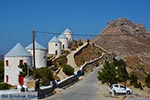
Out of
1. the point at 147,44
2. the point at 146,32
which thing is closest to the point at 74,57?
the point at 147,44

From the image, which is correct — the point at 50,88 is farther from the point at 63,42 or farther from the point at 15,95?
the point at 63,42

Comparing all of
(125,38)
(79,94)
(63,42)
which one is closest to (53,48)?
(63,42)

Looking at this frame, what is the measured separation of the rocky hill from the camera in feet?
381

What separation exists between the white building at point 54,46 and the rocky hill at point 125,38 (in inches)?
1335

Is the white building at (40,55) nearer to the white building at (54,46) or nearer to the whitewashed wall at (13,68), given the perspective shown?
the whitewashed wall at (13,68)

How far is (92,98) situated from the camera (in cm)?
3097

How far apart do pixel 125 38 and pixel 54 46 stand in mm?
58262

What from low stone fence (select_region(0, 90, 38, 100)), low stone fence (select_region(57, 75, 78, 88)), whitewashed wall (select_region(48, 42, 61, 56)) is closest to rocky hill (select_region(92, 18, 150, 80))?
whitewashed wall (select_region(48, 42, 61, 56))

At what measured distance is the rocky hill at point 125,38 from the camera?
11612 centimetres

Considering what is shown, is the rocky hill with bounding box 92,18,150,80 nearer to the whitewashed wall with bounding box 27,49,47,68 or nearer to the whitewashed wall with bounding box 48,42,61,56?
the whitewashed wall with bounding box 48,42,61,56

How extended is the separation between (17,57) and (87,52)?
123ft

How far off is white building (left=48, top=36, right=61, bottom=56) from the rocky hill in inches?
1335

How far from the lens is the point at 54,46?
257 ft

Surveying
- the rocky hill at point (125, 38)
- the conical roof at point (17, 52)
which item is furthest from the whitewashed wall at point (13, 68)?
the rocky hill at point (125, 38)
